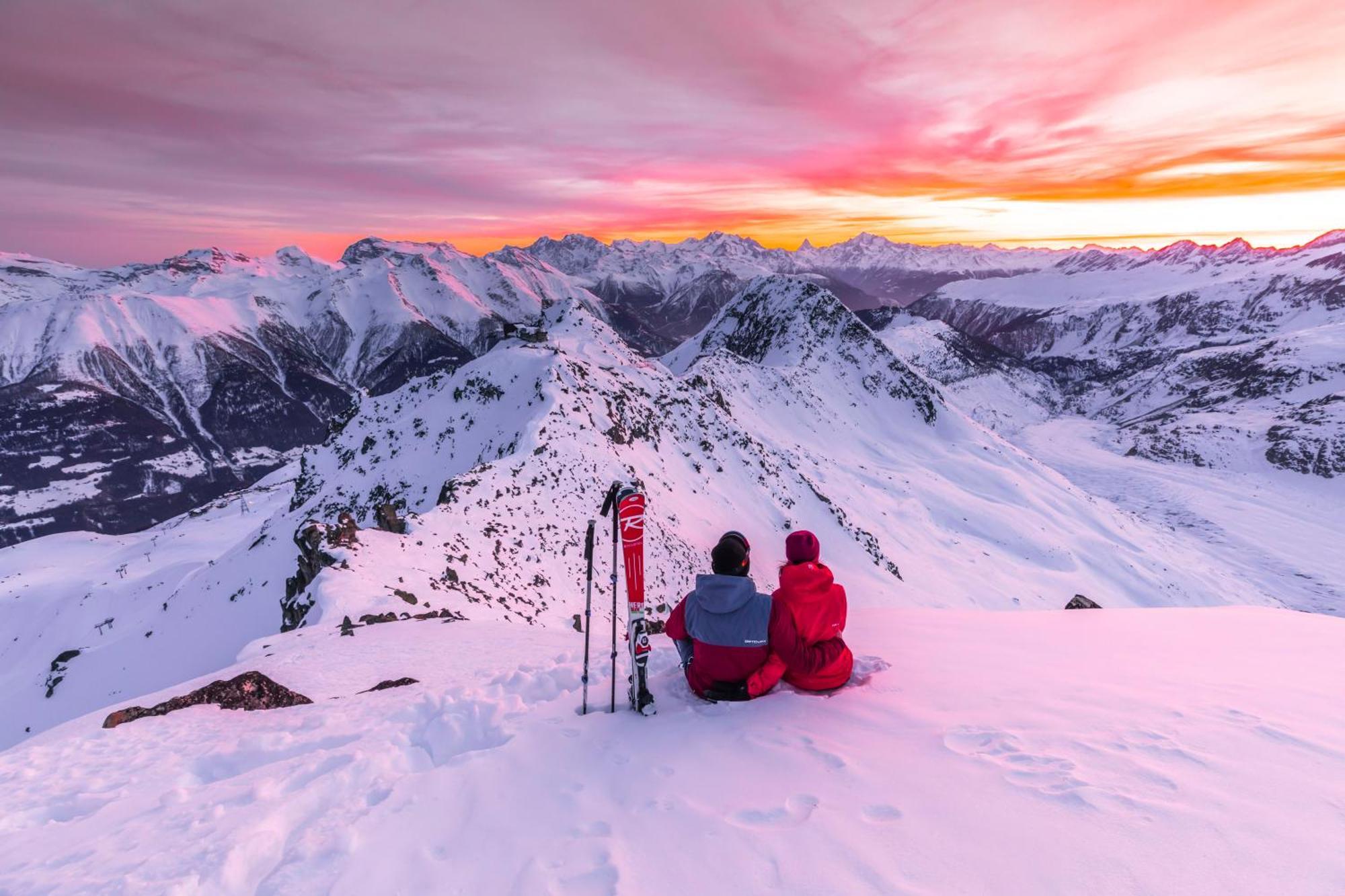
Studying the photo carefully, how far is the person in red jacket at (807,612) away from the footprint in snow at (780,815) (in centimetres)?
232

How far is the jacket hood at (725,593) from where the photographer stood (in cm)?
681

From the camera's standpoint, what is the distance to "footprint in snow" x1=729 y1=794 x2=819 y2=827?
14.3ft

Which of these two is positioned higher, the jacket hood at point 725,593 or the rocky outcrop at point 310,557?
the jacket hood at point 725,593

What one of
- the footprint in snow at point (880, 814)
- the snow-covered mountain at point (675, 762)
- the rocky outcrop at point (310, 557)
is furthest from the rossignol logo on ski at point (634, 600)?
the rocky outcrop at point (310, 557)

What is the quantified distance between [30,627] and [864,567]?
83.8 m

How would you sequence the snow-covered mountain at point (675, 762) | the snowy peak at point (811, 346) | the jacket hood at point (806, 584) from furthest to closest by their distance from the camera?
the snowy peak at point (811, 346) < the jacket hood at point (806, 584) < the snow-covered mountain at point (675, 762)

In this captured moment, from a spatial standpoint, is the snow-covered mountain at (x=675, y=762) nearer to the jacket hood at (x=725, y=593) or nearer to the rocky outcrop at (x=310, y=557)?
the rocky outcrop at (x=310, y=557)

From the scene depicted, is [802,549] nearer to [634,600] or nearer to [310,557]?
[634,600]

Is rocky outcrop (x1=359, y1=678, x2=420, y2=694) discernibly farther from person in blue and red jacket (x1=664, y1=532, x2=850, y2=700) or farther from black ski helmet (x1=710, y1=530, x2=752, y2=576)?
black ski helmet (x1=710, y1=530, x2=752, y2=576)

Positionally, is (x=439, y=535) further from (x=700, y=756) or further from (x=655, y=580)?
(x=700, y=756)

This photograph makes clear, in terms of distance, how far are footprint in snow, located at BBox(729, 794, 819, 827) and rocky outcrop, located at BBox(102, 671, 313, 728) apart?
24.2 ft

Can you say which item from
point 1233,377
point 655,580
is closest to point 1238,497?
point 1233,377

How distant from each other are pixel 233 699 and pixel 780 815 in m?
8.11

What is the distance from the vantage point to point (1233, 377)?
196625 millimetres
